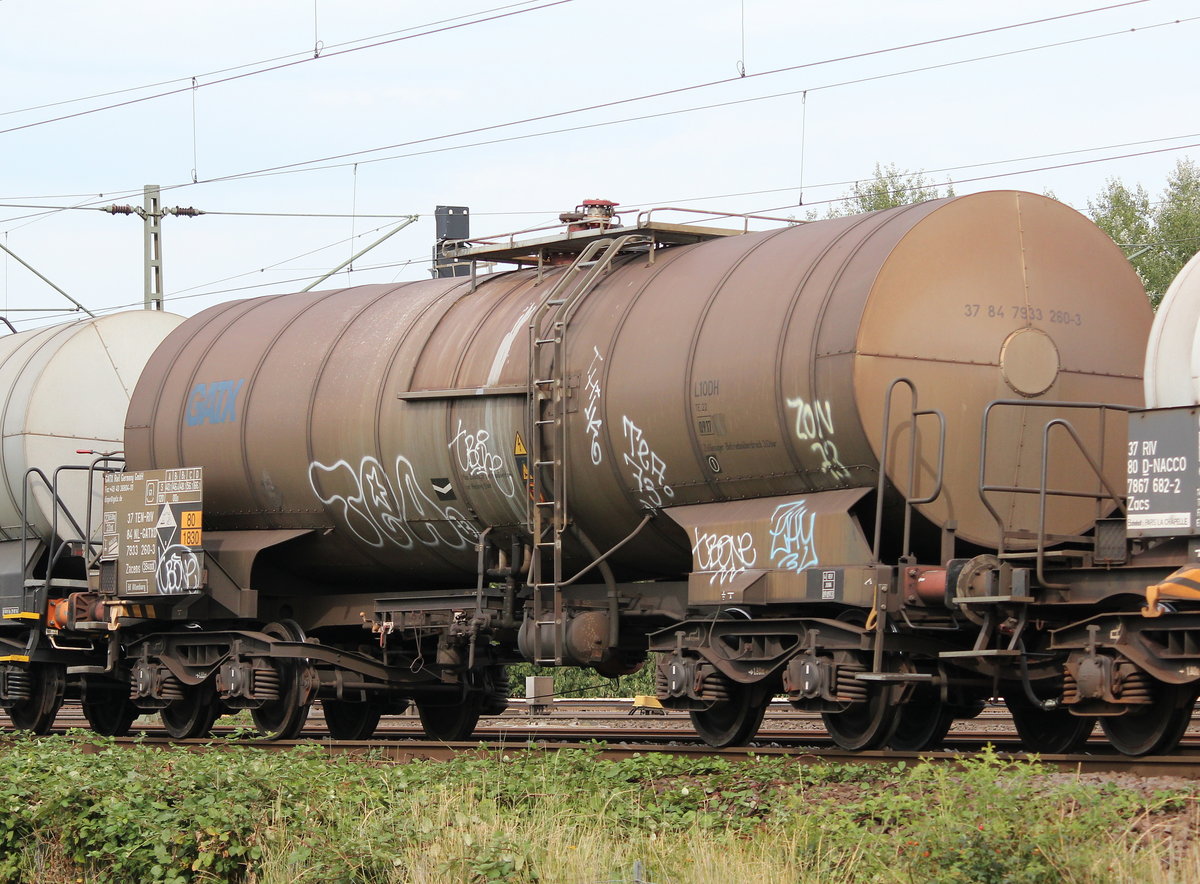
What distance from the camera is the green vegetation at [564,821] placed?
26.6 feet

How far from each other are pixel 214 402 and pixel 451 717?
162 inches

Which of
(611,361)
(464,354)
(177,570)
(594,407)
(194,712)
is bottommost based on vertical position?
(194,712)

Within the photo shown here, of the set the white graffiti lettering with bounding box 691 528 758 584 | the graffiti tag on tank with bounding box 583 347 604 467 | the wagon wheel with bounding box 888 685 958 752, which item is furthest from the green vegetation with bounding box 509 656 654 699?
the white graffiti lettering with bounding box 691 528 758 584

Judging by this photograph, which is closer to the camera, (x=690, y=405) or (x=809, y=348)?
(x=809, y=348)

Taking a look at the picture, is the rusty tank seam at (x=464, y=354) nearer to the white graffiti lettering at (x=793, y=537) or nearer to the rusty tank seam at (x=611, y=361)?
the rusty tank seam at (x=611, y=361)

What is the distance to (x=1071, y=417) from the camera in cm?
1201

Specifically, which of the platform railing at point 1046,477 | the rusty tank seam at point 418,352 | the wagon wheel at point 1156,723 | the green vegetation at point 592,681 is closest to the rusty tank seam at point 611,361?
the rusty tank seam at point 418,352

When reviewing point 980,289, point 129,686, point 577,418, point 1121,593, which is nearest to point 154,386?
point 129,686

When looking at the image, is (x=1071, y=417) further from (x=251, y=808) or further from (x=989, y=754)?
(x=251, y=808)

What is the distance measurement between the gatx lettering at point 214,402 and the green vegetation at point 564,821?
4597mm

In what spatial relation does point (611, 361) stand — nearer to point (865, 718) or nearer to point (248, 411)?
point (865, 718)

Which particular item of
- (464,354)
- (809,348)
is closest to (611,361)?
(464,354)

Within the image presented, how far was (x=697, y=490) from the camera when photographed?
1267cm

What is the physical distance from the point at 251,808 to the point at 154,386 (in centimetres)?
790
